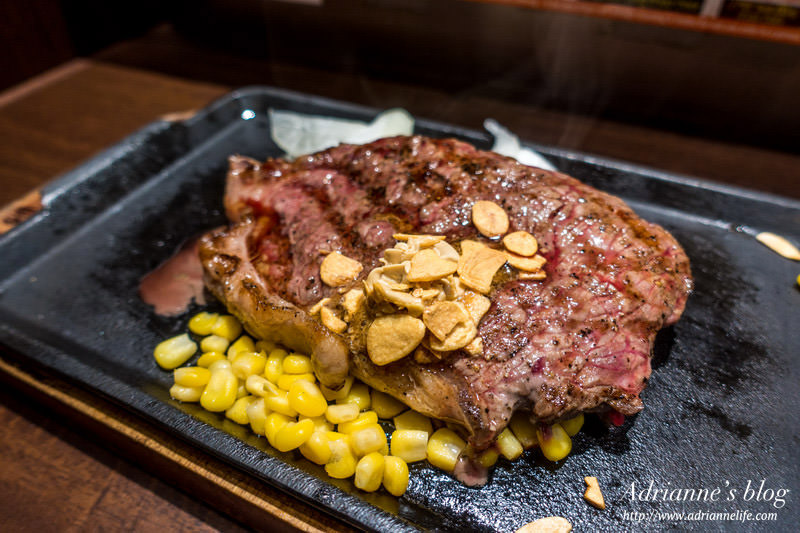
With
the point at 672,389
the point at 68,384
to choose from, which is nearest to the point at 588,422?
the point at 672,389

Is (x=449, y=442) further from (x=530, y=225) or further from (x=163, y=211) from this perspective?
(x=163, y=211)

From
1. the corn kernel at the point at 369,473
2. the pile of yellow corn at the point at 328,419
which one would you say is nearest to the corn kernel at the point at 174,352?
the pile of yellow corn at the point at 328,419

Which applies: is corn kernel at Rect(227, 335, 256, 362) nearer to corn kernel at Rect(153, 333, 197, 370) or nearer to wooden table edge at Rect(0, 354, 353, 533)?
corn kernel at Rect(153, 333, 197, 370)

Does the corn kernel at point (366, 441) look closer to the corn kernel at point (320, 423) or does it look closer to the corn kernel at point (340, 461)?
the corn kernel at point (340, 461)

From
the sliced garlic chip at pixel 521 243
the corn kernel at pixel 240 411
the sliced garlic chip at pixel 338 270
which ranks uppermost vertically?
the sliced garlic chip at pixel 521 243

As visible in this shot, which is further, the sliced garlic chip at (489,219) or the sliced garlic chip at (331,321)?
the sliced garlic chip at (489,219)

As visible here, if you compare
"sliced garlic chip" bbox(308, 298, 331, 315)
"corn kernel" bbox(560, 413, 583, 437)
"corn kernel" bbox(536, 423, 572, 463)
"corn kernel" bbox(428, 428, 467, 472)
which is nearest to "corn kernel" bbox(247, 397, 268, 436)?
"sliced garlic chip" bbox(308, 298, 331, 315)
